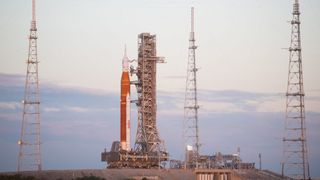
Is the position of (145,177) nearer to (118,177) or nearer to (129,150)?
(118,177)

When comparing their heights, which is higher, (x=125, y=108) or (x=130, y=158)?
(x=125, y=108)

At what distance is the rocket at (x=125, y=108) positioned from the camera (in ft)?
341

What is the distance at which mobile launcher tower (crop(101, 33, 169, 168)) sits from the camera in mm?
103062

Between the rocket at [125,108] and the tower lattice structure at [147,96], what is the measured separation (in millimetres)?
1854

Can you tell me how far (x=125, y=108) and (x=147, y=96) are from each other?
3.76 metres

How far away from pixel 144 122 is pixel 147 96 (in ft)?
11.9

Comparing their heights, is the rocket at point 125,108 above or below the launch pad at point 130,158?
above

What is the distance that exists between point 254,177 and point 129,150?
17.0 m

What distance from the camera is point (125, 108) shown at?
105 metres

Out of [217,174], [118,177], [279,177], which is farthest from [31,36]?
[279,177]

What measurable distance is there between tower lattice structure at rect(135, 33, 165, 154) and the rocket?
6.08 feet

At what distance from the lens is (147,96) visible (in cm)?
10694

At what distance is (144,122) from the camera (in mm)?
106062

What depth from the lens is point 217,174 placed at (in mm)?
102312
